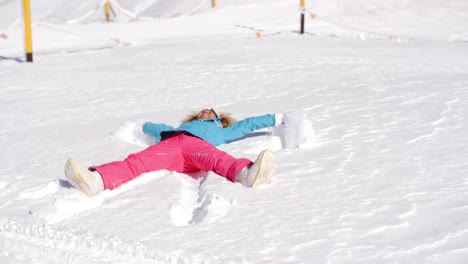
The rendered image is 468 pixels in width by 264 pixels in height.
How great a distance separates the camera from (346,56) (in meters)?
9.32

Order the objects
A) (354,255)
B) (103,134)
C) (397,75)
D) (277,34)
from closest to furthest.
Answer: (354,255), (103,134), (397,75), (277,34)

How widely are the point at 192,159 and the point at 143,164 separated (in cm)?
30

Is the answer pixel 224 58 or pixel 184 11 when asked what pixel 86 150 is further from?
pixel 184 11

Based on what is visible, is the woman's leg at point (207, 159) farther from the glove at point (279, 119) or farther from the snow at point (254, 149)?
the glove at point (279, 119)

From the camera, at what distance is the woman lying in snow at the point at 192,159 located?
12.7 ft

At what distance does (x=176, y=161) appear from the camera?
437 cm

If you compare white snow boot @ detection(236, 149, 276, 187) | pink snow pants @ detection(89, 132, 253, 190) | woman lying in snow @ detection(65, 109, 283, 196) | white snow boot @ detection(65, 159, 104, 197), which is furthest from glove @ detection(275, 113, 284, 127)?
white snow boot @ detection(65, 159, 104, 197)

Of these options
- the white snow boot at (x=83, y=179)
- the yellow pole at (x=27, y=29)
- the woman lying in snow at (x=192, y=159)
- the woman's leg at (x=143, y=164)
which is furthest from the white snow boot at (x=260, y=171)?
the yellow pole at (x=27, y=29)

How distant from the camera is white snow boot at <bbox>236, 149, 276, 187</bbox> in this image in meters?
3.86

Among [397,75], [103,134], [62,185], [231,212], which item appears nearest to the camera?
[231,212]

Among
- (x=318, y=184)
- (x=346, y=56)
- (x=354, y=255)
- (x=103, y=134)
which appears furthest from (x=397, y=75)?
(x=354, y=255)

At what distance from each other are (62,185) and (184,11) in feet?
45.4

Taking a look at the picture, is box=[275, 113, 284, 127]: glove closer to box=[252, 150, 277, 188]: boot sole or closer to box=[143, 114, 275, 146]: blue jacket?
box=[143, 114, 275, 146]: blue jacket

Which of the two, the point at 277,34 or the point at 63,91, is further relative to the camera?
the point at 277,34
